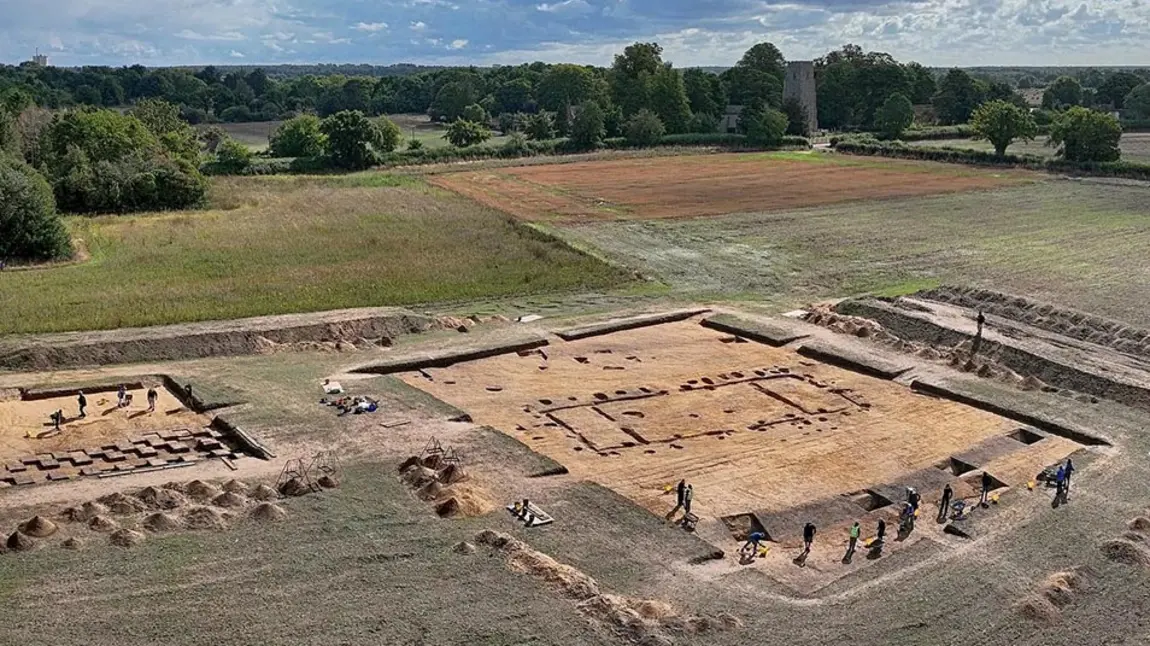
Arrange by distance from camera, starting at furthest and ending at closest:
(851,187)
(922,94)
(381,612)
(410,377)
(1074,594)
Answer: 1. (922,94)
2. (851,187)
3. (410,377)
4. (1074,594)
5. (381,612)

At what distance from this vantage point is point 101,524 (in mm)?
21922

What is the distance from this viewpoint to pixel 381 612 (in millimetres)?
18734

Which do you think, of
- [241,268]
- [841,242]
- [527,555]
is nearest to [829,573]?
[527,555]

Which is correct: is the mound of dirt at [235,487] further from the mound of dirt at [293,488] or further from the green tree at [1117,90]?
the green tree at [1117,90]

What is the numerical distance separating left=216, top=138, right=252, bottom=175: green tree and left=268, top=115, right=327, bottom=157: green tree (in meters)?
6.65

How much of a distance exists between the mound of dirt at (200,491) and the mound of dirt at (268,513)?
1.57 metres

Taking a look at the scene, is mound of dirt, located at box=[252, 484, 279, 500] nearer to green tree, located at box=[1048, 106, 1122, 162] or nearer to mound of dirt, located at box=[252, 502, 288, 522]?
mound of dirt, located at box=[252, 502, 288, 522]

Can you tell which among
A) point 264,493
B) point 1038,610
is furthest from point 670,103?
point 1038,610

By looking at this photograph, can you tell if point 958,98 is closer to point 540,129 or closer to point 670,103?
point 670,103

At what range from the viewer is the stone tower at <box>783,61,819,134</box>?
125062 millimetres

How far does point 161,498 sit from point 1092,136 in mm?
82117

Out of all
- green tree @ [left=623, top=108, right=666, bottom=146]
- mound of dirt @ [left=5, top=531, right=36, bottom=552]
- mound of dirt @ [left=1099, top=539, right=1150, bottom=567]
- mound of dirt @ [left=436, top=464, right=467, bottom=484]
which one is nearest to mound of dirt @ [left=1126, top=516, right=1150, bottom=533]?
mound of dirt @ [left=1099, top=539, right=1150, bottom=567]

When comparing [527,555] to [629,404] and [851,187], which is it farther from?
[851,187]

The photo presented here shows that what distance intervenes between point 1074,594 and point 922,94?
136131mm
